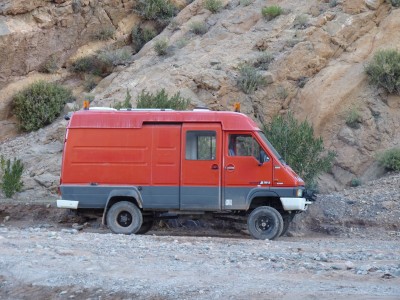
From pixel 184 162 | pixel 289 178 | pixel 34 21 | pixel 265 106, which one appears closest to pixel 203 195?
pixel 184 162

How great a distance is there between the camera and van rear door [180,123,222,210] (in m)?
14.3

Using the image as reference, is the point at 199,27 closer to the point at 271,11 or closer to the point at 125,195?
the point at 271,11

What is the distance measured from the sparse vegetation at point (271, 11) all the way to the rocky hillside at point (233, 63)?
0.24 m

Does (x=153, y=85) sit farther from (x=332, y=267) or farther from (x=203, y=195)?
(x=332, y=267)

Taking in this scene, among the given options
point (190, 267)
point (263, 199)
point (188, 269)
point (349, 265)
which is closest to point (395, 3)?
point (263, 199)

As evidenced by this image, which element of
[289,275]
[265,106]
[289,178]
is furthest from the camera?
[265,106]

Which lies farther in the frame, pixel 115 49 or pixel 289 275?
pixel 115 49

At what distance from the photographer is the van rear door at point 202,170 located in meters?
14.3

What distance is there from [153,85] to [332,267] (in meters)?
16.0

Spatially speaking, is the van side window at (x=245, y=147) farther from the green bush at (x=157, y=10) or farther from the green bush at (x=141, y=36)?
the green bush at (x=157, y=10)

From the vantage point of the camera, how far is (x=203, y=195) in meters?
14.4

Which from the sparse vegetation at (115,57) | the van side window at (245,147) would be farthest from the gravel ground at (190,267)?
the sparse vegetation at (115,57)

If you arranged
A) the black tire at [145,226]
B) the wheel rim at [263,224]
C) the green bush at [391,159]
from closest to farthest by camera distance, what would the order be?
the wheel rim at [263,224] < the black tire at [145,226] < the green bush at [391,159]

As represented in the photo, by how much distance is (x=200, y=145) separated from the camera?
47.6 ft
